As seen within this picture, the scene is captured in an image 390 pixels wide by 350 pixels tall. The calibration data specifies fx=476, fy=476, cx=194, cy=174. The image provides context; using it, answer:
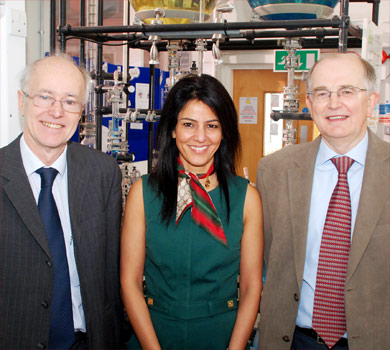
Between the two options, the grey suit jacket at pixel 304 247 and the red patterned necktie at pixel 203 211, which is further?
the red patterned necktie at pixel 203 211

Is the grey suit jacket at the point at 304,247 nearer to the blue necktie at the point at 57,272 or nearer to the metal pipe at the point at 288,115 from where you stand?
the metal pipe at the point at 288,115

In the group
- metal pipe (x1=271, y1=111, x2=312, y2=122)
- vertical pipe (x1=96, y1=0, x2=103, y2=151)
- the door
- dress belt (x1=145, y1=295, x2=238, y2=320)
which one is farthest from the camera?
the door

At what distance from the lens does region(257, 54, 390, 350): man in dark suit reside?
1.58 m

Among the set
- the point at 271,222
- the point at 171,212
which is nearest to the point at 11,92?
the point at 171,212

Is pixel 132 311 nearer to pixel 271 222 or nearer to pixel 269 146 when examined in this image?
pixel 271 222

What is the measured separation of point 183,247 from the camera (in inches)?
69.6

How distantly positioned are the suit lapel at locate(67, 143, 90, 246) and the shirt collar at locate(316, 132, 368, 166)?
87 cm

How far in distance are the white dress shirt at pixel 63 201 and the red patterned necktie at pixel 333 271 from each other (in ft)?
2.74

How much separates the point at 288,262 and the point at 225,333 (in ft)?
1.19

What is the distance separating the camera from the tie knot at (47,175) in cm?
164

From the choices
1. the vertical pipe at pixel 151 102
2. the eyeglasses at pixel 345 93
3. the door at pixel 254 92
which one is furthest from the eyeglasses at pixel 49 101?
the door at pixel 254 92

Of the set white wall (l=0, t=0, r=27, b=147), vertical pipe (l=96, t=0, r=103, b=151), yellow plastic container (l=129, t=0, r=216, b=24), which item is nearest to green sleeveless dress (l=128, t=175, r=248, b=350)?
white wall (l=0, t=0, r=27, b=147)

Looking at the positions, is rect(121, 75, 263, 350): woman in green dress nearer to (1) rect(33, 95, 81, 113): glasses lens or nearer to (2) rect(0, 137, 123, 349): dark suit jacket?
(2) rect(0, 137, 123, 349): dark suit jacket

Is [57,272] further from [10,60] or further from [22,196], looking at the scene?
[10,60]
